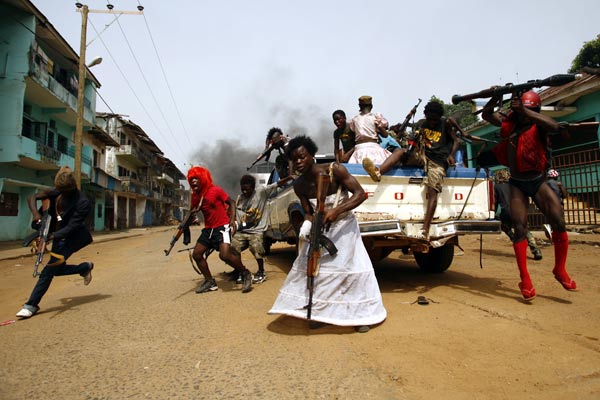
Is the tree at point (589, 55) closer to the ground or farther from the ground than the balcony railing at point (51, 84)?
farther from the ground

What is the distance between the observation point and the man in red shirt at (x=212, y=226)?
456 cm

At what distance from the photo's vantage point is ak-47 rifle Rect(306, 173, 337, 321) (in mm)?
2885

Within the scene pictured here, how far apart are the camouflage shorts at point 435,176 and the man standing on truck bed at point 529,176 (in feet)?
2.27

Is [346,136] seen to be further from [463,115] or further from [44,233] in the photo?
[463,115]

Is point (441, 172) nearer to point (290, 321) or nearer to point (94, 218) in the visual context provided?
point (290, 321)

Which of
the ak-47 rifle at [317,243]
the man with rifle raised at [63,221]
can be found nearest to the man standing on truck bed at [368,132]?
the ak-47 rifle at [317,243]

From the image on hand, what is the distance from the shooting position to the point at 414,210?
418 centimetres

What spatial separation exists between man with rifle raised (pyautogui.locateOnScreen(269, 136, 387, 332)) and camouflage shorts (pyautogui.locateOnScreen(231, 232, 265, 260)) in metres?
2.13

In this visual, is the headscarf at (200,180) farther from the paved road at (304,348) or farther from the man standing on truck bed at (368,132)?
the man standing on truck bed at (368,132)

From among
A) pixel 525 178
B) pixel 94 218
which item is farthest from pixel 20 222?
pixel 525 178

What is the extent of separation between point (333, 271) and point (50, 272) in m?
3.25

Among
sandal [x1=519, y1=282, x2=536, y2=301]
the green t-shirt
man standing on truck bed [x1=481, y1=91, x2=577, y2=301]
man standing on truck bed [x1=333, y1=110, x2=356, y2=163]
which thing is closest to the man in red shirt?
man standing on truck bed [x1=333, y1=110, x2=356, y2=163]

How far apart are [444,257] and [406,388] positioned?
3.46m

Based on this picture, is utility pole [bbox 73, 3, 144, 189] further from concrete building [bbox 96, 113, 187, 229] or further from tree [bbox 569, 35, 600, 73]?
tree [bbox 569, 35, 600, 73]
